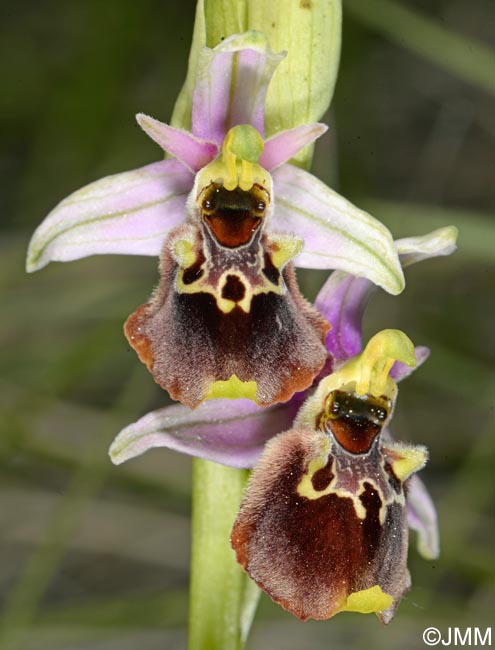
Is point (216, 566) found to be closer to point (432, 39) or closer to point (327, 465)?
point (327, 465)

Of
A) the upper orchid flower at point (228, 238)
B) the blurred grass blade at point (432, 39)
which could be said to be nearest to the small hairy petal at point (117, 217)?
the upper orchid flower at point (228, 238)

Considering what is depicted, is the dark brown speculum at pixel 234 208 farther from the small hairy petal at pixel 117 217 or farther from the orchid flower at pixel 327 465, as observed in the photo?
the orchid flower at pixel 327 465

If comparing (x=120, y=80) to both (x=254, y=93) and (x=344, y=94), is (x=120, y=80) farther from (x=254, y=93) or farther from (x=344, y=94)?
(x=254, y=93)

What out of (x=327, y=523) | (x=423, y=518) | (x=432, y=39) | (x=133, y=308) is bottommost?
(x=133, y=308)

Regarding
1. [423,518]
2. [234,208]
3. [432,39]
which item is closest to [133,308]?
[432,39]

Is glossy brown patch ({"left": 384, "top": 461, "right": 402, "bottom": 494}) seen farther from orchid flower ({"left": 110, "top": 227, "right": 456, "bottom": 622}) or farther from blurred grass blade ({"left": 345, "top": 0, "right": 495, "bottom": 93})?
blurred grass blade ({"left": 345, "top": 0, "right": 495, "bottom": 93})

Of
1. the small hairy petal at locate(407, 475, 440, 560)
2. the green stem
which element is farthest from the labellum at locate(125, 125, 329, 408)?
the small hairy petal at locate(407, 475, 440, 560)
